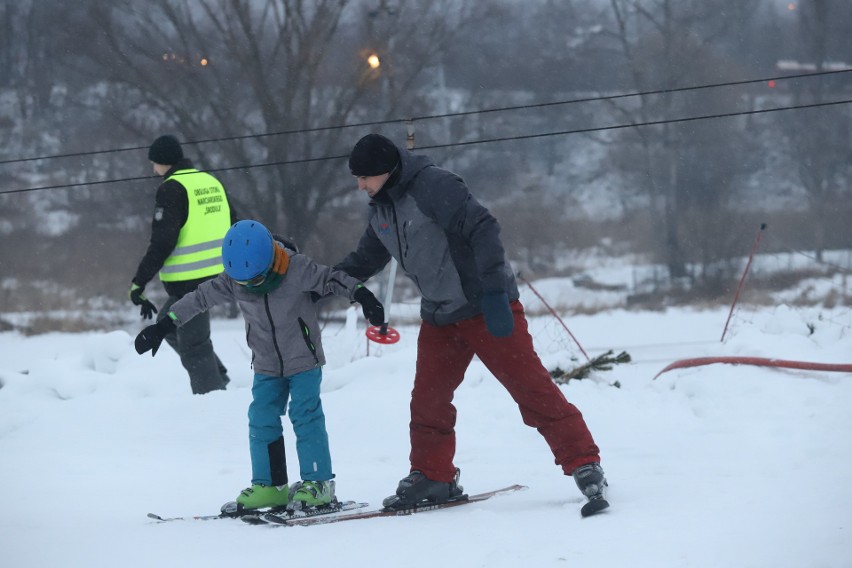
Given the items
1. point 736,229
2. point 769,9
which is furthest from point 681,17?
point 736,229

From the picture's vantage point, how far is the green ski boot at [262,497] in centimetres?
394

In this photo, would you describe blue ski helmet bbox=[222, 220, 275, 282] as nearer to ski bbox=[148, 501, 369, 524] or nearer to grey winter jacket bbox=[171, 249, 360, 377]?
grey winter jacket bbox=[171, 249, 360, 377]

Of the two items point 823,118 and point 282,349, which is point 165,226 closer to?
point 282,349

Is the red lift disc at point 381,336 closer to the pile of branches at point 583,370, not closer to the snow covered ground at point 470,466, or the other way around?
the snow covered ground at point 470,466

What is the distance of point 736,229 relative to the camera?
1895cm

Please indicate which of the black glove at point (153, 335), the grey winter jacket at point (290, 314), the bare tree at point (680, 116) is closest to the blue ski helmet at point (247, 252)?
the grey winter jacket at point (290, 314)

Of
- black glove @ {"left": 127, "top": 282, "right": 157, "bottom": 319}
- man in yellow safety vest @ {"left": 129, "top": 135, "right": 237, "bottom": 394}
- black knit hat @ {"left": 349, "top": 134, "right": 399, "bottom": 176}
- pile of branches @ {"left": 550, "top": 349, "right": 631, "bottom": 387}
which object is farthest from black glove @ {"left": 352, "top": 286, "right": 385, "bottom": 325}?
pile of branches @ {"left": 550, "top": 349, "right": 631, "bottom": 387}

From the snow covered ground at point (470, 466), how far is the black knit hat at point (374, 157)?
1.27m

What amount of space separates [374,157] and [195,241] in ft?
8.12

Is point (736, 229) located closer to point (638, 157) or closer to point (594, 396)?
point (638, 157)

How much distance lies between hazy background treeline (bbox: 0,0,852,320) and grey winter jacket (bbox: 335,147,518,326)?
449 inches

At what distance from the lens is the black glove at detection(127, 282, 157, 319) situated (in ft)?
18.1

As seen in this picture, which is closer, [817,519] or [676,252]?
[817,519]

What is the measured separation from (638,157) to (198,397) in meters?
15.4
